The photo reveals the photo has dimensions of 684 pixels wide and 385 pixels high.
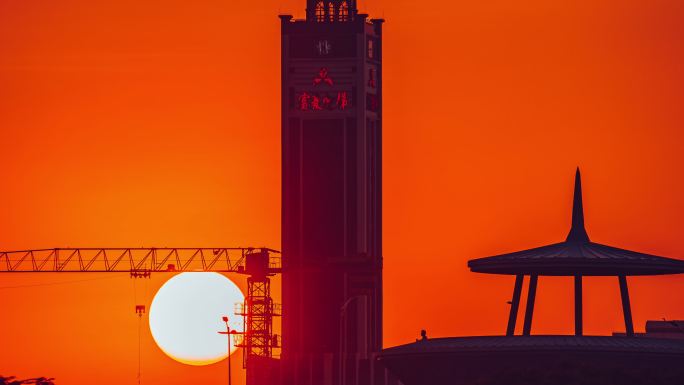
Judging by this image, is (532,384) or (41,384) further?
(532,384)

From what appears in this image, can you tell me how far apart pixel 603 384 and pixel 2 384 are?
5473cm

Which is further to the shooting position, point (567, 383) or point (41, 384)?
point (567, 383)

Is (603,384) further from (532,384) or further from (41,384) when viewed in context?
(41,384)

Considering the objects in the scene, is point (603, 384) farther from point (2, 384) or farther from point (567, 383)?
point (2, 384)

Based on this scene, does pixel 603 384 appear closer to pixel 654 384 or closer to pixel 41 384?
pixel 654 384

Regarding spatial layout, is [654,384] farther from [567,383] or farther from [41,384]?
[41,384]

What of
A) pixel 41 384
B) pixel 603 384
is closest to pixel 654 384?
pixel 603 384

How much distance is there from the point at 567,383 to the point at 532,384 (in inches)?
130

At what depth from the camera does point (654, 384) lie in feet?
654

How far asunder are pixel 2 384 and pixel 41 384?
3811 mm

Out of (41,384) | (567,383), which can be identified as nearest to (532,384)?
(567,383)

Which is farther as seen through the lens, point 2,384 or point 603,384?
point 603,384

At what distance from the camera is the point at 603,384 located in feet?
644

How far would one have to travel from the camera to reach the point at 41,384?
181000 mm
